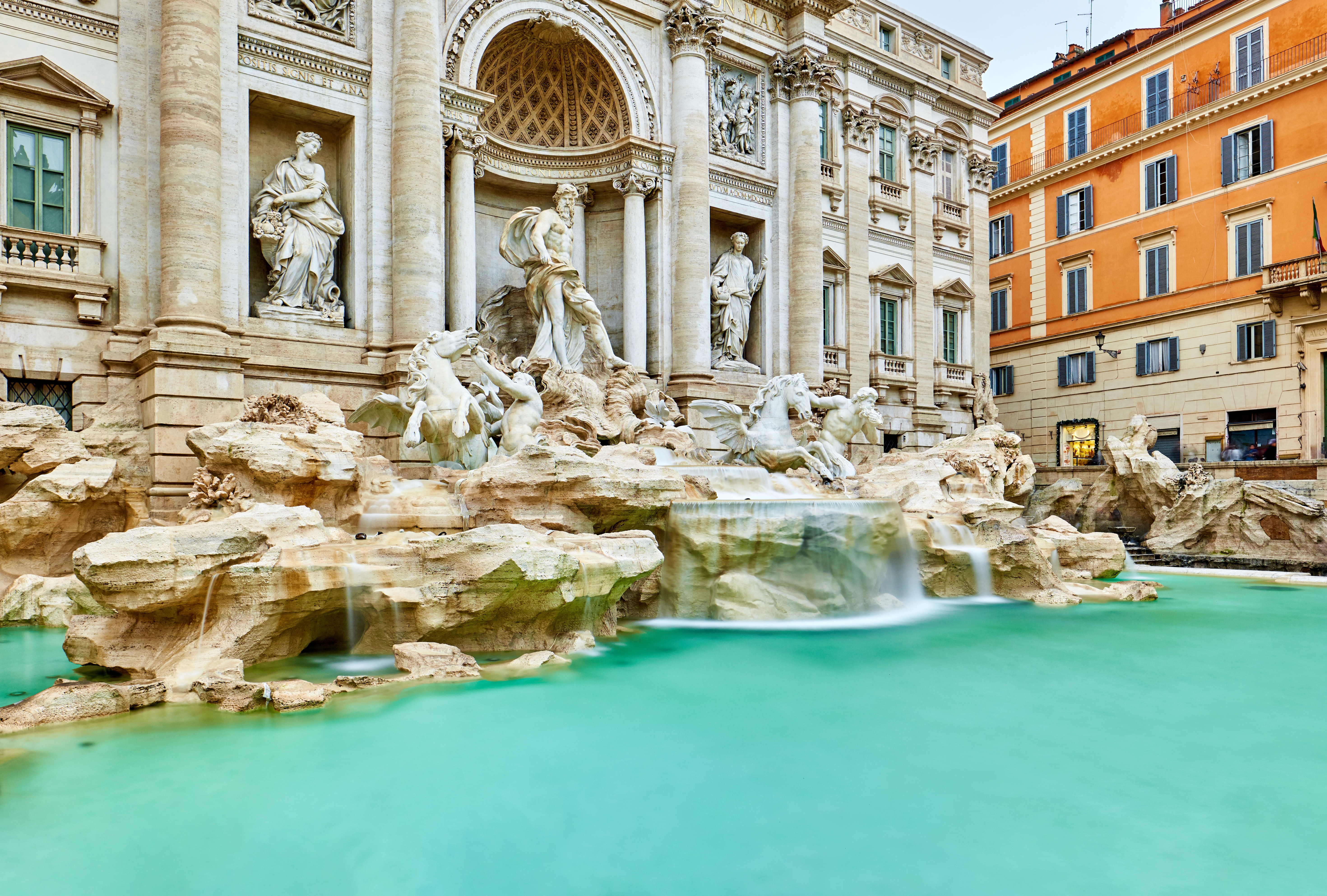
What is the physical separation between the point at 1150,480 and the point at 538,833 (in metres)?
16.3

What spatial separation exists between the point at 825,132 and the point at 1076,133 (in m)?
11.9

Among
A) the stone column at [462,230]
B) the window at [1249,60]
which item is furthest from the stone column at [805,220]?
the window at [1249,60]

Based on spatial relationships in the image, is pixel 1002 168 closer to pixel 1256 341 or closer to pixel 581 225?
pixel 1256 341

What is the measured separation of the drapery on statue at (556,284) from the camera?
45.4ft

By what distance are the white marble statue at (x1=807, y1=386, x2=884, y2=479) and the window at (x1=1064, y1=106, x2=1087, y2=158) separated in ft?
60.4

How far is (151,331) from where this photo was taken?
10352mm

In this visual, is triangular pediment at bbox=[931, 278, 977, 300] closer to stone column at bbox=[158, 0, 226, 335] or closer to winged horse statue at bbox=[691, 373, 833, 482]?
winged horse statue at bbox=[691, 373, 833, 482]

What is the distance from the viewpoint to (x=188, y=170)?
34.2 feet

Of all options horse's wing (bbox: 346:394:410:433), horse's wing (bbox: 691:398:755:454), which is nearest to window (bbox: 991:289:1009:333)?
horse's wing (bbox: 691:398:755:454)

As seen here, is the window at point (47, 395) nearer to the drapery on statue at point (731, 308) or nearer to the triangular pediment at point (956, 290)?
the drapery on statue at point (731, 308)

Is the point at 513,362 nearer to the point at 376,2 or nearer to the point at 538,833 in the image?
the point at 376,2

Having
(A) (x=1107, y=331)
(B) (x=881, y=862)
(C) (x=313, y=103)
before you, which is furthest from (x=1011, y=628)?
(A) (x=1107, y=331)

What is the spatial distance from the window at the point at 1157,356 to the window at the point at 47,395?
25190 millimetres

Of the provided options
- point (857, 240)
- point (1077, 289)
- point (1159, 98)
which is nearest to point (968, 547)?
point (857, 240)
